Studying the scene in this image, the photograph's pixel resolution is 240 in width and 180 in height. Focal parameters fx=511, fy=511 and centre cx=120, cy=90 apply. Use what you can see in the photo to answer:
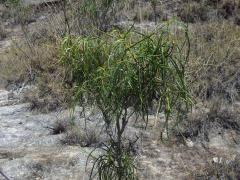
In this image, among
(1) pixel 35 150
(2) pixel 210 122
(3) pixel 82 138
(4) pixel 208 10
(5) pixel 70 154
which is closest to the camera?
(5) pixel 70 154

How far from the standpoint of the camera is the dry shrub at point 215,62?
6.96 meters

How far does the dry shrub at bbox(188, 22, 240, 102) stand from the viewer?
22.8 feet

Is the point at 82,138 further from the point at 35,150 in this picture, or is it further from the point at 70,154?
the point at 35,150

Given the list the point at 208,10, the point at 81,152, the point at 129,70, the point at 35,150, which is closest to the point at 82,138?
the point at 81,152

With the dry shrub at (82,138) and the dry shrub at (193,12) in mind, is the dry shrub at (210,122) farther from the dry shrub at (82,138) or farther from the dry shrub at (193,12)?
the dry shrub at (193,12)

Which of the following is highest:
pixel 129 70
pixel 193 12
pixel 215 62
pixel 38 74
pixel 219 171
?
pixel 129 70

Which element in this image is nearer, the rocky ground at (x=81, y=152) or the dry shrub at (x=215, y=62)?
the rocky ground at (x=81, y=152)

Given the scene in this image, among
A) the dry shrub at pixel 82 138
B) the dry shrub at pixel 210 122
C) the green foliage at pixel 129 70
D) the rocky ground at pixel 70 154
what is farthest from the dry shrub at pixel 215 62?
the green foliage at pixel 129 70

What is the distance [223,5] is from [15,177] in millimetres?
6038

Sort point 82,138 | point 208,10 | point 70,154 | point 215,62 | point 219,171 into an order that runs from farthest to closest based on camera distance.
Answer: point 208,10 → point 215,62 → point 82,138 → point 70,154 → point 219,171

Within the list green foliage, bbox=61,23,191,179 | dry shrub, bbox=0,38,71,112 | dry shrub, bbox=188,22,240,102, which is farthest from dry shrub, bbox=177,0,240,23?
green foliage, bbox=61,23,191,179

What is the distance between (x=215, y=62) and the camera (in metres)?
7.45

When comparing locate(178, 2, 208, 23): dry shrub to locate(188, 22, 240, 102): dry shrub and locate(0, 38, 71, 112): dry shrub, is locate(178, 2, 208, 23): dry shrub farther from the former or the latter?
locate(0, 38, 71, 112): dry shrub

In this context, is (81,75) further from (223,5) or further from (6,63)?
(223,5)
